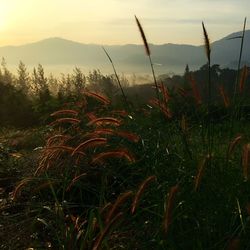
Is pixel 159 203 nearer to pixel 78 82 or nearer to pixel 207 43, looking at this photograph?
pixel 207 43

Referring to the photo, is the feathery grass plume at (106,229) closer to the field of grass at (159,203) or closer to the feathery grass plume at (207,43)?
the field of grass at (159,203)

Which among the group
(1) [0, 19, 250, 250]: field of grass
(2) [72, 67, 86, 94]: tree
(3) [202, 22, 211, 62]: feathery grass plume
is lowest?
(2) [72, 67, 86, 94]: tree

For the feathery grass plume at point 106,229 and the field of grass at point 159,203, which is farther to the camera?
the field of grass at point 159,203

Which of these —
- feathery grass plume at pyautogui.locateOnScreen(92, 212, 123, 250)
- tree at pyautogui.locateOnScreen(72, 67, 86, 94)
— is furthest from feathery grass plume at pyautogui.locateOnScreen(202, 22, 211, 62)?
tree at pyautogui.locateOnScreen(72, 67, 86, 94)

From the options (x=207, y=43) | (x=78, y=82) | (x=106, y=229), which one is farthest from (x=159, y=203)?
(x=78, y=82)

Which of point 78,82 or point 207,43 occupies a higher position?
point 207,43

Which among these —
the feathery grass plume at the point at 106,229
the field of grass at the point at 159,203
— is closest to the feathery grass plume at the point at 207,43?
the field of grass at the point at 159,203

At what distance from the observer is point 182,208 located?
3.67m

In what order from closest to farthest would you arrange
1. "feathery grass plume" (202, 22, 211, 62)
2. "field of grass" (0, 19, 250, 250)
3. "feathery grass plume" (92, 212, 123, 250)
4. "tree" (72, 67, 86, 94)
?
"feathery grass plume" (92, 212, 123, 250) < "field of grass" (0, 19, 250, 250) < "feathery grass plume" (202, 22, 211, 62) < "tree" (72, 67, 86, 94)

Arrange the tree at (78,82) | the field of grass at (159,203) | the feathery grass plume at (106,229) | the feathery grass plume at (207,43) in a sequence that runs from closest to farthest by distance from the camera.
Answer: the feathery grass plume at (106,229)
the field of grass at (159,203)
the feathery grass plume at (207,43)
the tree at (78,82)

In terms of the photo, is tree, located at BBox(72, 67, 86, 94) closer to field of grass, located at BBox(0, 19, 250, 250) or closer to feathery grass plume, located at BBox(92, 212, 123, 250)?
field of grass, located at BBox(0, 19, 250, 250)

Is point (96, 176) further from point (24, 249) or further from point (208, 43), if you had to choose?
point (208, 43)

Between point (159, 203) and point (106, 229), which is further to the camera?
point (159, 203)

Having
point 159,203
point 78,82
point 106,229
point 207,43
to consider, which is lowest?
point 78,82
